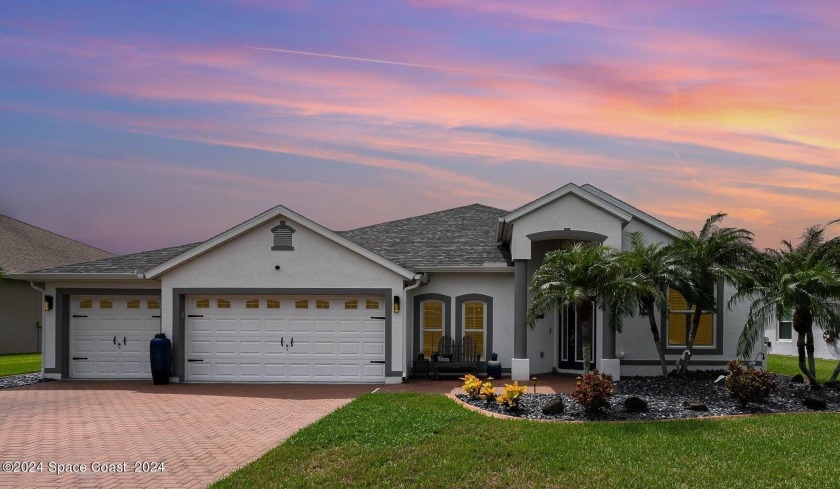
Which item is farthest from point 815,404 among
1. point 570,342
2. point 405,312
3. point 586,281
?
point 405,312

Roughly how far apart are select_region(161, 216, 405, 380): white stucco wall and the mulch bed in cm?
450

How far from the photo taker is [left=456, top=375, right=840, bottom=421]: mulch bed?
13.0m

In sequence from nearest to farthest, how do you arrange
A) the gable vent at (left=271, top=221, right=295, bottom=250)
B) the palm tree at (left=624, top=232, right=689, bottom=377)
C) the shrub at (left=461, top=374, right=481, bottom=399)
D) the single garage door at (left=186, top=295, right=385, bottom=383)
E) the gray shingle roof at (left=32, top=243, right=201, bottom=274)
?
the shrub at (left=461, top=374, right=481, bottom=399)
the palm tree at (left=624, top=232, right=689, bottom=377)
the gable vent at (left=271, top=221, right=295, bottom=250)
the single garage door at (left=186, top=295, right=385, bottom=383)
the gray shingle roof at (left=32, top=243, right=201, bottom=274)

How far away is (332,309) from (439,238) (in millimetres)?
5146

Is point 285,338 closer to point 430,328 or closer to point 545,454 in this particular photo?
point 430,328

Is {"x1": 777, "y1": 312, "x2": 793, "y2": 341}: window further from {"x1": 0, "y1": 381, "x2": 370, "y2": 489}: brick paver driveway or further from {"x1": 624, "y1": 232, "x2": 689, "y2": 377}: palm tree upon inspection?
{"x1": 0, "y1": 381, "x2": 370, "y2": 489}: brick paver driveway

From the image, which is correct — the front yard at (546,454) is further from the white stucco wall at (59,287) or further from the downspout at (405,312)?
the white stucco wall at (59,287)

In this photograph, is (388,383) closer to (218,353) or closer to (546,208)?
(218,353)

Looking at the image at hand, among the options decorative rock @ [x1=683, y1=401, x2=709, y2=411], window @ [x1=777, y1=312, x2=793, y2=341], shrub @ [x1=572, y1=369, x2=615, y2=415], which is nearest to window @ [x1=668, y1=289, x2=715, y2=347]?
decorative rock @ [x1=683, y1=401, x2=709, y2=411]

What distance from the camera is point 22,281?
34.0 m

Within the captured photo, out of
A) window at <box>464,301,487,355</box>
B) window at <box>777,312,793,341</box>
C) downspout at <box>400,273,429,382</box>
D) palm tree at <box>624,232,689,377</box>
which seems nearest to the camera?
palm tree at <box>624,232,689,377</box>

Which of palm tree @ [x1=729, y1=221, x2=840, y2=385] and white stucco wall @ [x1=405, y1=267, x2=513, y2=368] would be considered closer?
palm tree @ [x1=729, y1=221, x2=840, y2=385]

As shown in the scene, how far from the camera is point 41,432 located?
40.4 ft

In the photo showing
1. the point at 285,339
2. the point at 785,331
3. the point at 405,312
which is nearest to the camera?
the point at 405,312
